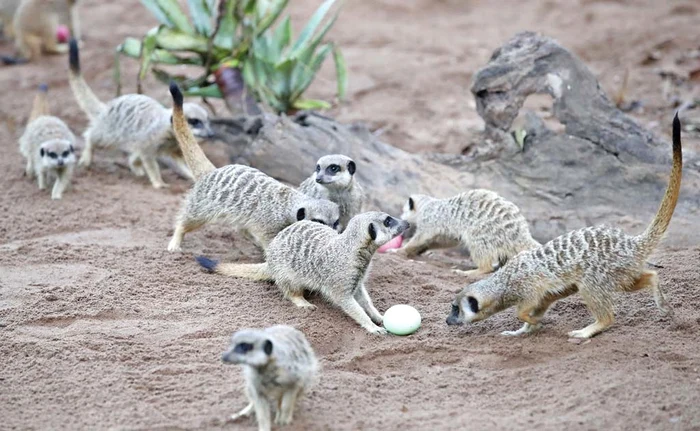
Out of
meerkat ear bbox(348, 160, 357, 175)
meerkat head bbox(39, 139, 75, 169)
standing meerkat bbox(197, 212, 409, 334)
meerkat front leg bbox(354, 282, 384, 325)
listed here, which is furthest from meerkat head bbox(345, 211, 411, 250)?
meerkat head bbox(39, 139, 75, 169)

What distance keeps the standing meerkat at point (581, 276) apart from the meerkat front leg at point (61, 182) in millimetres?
3119

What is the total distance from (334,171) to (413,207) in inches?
27.6

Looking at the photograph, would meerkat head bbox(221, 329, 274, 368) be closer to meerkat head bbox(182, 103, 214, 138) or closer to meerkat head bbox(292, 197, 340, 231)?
meerkat head bbox(292, 197, 340, 231)

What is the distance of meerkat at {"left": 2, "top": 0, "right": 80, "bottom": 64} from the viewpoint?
9.52 metres

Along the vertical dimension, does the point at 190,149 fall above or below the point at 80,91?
above

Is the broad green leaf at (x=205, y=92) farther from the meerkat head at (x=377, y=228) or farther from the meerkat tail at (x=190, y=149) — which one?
the meerkat head at (x=377, y=228)

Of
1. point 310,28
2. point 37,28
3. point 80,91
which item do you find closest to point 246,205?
point 310,28

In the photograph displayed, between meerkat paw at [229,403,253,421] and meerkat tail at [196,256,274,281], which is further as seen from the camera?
meerkat tail at [196,256,274,281]

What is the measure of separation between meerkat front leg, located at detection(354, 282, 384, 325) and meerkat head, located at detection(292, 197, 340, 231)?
0.56 metres

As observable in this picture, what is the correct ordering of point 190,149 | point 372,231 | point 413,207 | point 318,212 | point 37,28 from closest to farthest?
point 372,231
point 318,212
point 190,149
point 413,207
point 37,28

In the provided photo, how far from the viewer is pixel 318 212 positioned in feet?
15.0

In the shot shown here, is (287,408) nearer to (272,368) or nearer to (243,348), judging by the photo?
(272,368)

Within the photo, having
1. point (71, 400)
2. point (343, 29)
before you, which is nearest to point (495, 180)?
point (71, 400)

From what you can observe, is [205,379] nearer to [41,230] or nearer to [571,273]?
[571,273]
